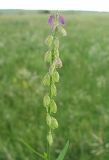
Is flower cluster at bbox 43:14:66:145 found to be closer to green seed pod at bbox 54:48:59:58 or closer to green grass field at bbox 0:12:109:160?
green seed pod at bbox 54:48:59:58

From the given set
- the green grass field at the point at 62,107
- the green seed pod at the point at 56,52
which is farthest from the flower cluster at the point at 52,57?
the green grass field at the point at 62,107

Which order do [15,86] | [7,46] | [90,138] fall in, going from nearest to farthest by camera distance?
1. [90,138]
2. [15,86]
3. [7,46]

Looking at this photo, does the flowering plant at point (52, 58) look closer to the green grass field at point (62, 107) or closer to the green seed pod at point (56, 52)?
the green seed pod at point (56, 52)

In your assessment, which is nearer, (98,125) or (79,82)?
(98,125)

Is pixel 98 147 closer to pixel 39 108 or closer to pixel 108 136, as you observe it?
pixel 108 136

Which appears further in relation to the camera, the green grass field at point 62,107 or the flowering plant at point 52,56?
the green grass field at point 62,107

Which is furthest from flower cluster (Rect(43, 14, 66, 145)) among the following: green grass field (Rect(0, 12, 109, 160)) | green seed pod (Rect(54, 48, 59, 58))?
green grass field (Rect(0, 12, 109, 160))

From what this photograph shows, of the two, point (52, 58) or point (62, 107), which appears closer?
point (52, 58)

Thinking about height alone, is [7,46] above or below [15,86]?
below

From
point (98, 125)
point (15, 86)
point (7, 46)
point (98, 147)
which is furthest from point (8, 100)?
point (7, 46)

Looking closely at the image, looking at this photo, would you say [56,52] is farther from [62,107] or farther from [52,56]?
[62,107]

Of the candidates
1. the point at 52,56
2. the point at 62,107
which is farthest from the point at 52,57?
the point at 62,107
